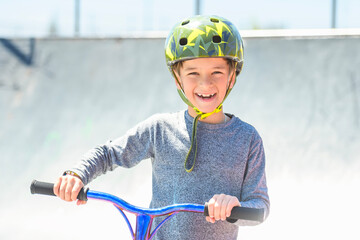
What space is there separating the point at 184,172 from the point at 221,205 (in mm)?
477

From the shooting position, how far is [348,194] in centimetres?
502

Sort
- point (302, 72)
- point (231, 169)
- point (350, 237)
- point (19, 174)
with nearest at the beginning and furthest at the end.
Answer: point (231, 169)
point (350, 237)
point (19, 174)
point (302, 72)

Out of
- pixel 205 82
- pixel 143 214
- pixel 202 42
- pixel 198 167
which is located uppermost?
pixel 202 42

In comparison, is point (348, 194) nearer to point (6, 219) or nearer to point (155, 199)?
point (155, 199)

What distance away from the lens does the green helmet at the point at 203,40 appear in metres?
2.18

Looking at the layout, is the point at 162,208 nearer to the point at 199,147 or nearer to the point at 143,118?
the point at 199,147

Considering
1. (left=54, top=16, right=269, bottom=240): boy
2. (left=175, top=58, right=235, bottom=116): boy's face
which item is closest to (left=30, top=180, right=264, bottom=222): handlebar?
(left=54, top=16, right=269, bottom=240): boy

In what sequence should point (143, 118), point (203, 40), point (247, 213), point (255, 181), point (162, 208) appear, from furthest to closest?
point (143, 118) → point (203, 40) → point (255, 181) → point (162, 208) → point (247, 213)

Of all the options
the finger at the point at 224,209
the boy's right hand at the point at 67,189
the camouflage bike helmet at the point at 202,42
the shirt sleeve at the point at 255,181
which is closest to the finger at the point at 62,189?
the boy's right hand at the point at 67,189

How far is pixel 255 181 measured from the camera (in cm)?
211

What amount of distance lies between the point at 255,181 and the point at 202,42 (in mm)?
721

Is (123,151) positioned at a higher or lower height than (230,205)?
higher

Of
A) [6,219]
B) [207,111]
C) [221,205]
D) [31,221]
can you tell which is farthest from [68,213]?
[221,205]

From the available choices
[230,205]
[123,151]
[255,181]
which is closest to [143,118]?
[123,151]
